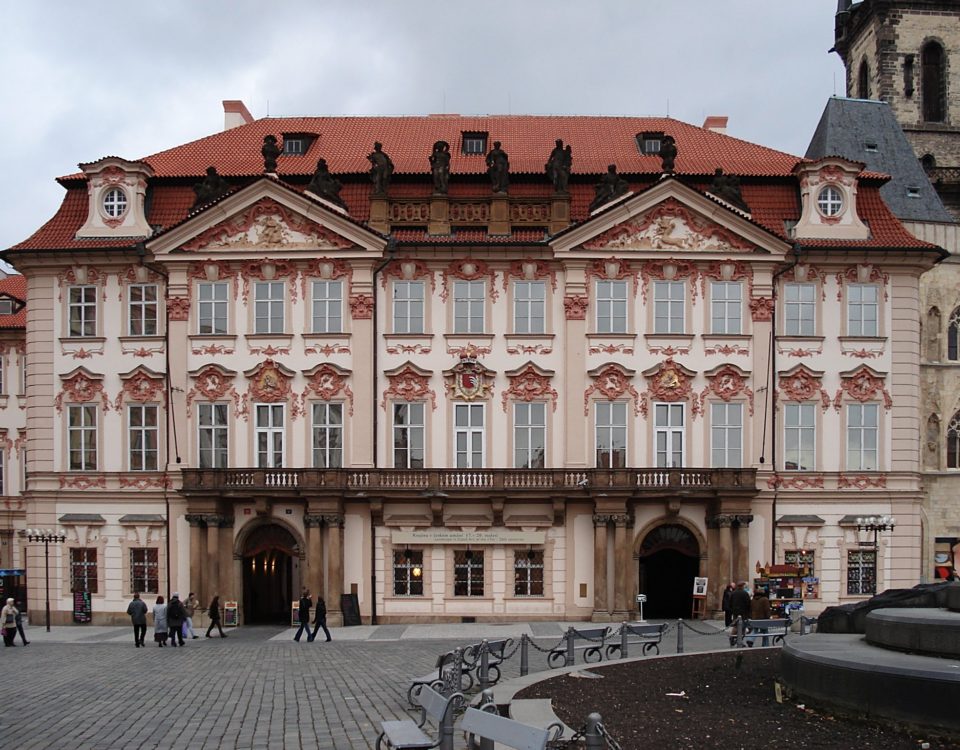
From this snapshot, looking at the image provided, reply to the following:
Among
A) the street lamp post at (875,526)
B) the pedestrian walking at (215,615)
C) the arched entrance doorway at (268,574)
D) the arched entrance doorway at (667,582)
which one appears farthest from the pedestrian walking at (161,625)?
the street lamp post at (875,526)

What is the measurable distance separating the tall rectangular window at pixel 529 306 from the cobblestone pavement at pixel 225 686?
9.68m

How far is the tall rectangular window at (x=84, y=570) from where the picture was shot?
41.5 meters

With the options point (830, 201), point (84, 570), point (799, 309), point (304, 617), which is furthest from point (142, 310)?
point (830, 201)

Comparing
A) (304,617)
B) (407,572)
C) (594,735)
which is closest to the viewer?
(594,735)

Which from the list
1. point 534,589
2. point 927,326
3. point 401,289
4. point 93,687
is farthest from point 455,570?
point 927,326

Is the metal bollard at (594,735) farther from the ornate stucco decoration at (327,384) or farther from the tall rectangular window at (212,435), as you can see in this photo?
the tall rectangular window at (212,435)

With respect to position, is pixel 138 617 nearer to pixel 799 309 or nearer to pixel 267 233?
pixel 267 233

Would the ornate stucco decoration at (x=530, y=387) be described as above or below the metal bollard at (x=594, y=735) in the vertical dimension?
above

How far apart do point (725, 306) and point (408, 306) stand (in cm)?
1037

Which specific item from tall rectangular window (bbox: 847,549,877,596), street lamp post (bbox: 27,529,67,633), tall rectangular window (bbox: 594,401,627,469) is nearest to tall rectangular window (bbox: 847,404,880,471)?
tall rectangular window (bbox: 847,549,877,596)

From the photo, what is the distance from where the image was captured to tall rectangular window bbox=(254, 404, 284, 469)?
4094 cm

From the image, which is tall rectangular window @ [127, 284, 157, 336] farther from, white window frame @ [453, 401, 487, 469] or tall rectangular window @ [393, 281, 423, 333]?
white window frame @ [453, 401, 487, 469]

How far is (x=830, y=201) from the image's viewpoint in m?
42.1

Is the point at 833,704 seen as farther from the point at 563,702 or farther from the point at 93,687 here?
the point at 93,687
